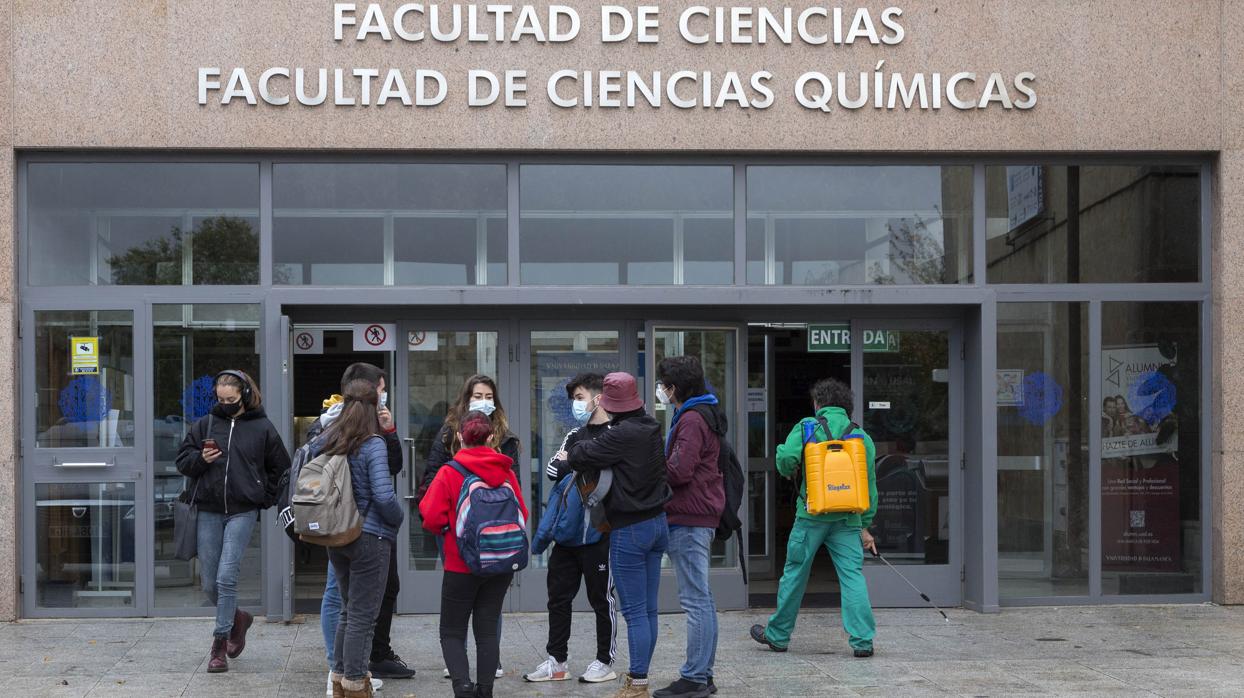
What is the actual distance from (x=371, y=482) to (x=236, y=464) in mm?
1465

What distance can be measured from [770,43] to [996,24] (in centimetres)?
163

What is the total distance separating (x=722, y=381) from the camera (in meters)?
9.72

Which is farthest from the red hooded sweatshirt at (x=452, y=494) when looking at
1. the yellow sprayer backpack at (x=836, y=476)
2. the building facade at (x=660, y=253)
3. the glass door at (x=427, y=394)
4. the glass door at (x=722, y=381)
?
the glass door at (x=722, y=381)

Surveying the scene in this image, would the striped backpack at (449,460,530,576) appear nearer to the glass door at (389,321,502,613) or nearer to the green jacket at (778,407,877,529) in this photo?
the green jacket at (778,407,877,529)

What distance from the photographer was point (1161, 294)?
974cm

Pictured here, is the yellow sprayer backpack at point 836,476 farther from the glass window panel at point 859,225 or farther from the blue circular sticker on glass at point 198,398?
the blue circular sticker on glass at point 198,398

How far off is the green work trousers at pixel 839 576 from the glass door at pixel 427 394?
95.3 inches

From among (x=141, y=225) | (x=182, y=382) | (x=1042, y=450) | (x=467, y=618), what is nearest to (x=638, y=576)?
(x=467, y=618)

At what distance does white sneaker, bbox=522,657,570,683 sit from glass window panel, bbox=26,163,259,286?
12.1 feet

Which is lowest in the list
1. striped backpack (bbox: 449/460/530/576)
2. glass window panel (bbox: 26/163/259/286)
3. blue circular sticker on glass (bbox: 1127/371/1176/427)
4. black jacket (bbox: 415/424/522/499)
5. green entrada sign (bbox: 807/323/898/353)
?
striped backpack (bbox: 449/460/530/576)

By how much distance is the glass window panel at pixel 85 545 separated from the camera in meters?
9.20

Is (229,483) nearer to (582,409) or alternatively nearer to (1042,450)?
(582,409)

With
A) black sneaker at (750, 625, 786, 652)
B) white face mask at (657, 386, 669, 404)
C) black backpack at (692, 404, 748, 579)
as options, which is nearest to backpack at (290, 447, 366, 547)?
white face mask at (657, 386, 669, 404)

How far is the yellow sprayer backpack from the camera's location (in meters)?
7.85
